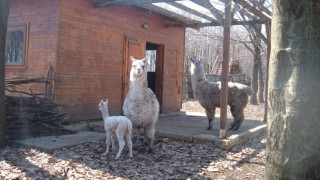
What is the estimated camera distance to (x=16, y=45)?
8.70 meters

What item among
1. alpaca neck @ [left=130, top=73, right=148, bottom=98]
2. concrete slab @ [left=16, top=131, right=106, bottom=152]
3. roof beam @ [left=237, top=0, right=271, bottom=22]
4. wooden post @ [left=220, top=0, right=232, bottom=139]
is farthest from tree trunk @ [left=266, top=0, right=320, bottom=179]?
roof beam @ [left=237, top=0, right=271, bottom=22]

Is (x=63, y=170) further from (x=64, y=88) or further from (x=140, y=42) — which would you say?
(x=140, y=42)

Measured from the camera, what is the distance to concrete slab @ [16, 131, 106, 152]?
241 inches

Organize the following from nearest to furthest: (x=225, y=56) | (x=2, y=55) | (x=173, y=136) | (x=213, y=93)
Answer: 1. (x=2, y=55)
2. (x=225, y=56)
3. (x=173, y=136)
4. (x=213, y=93)

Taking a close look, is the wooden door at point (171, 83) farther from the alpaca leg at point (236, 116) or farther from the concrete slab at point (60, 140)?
the concrete slab at point (60, 140)

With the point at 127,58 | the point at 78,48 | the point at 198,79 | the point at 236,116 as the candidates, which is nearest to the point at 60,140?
the point at 78,48

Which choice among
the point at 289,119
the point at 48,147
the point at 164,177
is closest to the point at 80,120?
the point at 48,147

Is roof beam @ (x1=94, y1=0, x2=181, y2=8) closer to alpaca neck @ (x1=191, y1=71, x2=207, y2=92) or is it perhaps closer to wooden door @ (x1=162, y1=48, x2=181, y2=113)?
alpaca neck @ (x1=191, y1=71, x2=207, y2=92)

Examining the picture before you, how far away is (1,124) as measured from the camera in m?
6.07

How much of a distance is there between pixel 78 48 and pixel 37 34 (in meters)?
1.16

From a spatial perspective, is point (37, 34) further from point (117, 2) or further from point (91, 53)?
point (117, 2)

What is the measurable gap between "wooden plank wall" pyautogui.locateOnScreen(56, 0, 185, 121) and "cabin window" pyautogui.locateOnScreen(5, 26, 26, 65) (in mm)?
1460

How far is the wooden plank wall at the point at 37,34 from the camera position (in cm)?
786

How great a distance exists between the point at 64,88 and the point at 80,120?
3.60 ft
